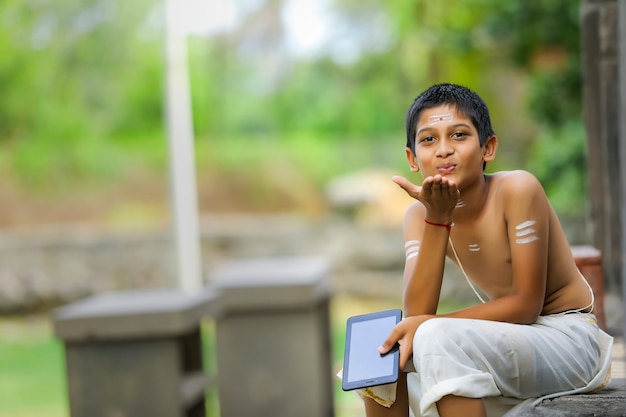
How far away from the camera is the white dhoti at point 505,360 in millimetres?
2242

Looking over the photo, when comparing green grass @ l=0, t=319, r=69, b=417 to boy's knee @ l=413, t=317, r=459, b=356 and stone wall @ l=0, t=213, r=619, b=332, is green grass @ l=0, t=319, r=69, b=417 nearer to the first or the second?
stone wall @ l=0, t=213, r=619, b=332

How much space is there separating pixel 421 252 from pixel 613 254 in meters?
3.17

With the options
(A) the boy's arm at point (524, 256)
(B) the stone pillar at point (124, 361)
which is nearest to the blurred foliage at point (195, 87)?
(B) the stone pillar at point (124, 361)

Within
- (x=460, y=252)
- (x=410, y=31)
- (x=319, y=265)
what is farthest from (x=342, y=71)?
(x=460, y=252)

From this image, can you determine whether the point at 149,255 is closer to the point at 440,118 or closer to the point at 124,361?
the point at 124,361

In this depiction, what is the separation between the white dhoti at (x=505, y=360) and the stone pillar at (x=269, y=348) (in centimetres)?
375

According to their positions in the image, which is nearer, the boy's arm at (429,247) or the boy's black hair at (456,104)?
the boy's arm at (429,247)

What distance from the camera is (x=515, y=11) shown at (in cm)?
1069

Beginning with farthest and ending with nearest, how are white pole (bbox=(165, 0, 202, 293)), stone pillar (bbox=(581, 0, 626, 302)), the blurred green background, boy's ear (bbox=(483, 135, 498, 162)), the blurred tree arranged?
the blurred green background → the blurred tree → white pole (bbox=(165, 0, 202, 293)) → stone pillar (bbox=(581, 0, 626, 302)) → boy's ear (bbox=(483, 135, 498, 162))

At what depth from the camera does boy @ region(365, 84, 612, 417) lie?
2.28 m

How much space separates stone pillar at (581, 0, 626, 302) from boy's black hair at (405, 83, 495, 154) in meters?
2.79

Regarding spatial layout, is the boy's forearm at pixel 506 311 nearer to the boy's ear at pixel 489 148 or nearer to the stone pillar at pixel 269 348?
the boy's ear at pixel 489 148

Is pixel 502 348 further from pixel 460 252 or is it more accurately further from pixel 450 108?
pixel 450 108

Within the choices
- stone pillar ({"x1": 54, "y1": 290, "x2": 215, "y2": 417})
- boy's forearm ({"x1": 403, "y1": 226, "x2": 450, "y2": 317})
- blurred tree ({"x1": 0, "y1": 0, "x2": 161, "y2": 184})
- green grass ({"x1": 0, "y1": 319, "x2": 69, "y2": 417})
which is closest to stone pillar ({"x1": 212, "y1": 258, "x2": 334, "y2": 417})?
stone pillar ({"x1": 54, "y1": 290, "x2": 215, "y2": 417})
